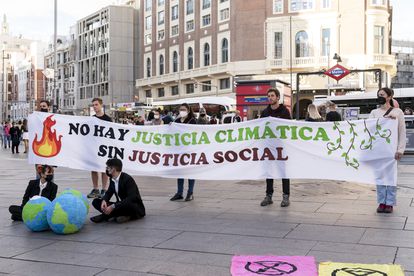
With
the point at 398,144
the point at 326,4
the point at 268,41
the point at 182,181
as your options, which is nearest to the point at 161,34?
the point at 268,41

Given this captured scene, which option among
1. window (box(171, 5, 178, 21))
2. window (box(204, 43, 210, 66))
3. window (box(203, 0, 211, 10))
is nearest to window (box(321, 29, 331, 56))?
window (box(204, 43, 210, 66))

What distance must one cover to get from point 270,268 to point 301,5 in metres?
53.3

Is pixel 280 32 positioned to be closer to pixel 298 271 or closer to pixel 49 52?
pixel 298 271

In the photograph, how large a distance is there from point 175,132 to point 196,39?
191 ft

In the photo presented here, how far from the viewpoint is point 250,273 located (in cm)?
494

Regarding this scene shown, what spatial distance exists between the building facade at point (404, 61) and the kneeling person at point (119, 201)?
413ft

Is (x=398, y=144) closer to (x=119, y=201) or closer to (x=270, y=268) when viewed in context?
(x=270, y=268)

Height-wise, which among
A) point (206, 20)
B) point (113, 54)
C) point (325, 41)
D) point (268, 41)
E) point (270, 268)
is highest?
point (206, 20)

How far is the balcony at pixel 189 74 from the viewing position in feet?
196

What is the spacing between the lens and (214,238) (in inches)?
253

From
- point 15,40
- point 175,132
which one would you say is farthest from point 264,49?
point 15,40

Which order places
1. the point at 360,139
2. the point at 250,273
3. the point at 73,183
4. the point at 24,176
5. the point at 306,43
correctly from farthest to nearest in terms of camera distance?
the point at 306,43 < the point at 24,176 < the point at 73,183 < the point at 360,139 < the point at 250,273

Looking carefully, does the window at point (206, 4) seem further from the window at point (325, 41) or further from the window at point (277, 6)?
the window at point (325, 41)

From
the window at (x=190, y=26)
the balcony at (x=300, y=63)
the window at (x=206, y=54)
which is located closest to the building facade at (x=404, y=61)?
the window at (x=190, y=26)
